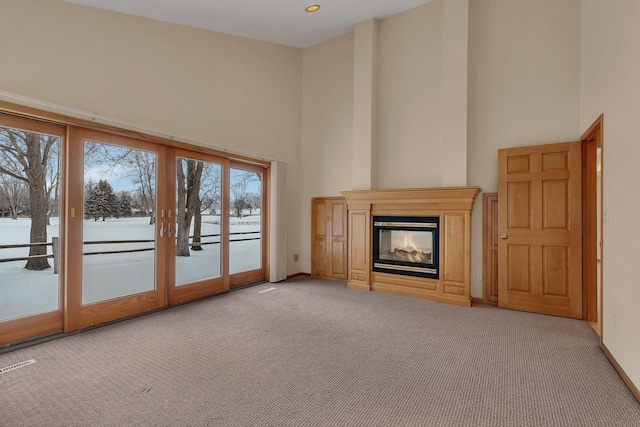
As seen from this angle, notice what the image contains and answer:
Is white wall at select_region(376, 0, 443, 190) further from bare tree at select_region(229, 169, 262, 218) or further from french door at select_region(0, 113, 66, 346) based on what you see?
french door at select_region(0, 113, 66, 346)

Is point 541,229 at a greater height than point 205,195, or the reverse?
point 205,195

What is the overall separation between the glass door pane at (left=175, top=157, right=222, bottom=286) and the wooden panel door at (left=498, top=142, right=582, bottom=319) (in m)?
4.04

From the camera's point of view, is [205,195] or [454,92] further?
[205,195]

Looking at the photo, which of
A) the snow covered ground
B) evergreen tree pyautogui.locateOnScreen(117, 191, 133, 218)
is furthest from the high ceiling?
the snow covered ground

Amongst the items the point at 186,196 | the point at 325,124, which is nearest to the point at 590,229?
the point at 325,124

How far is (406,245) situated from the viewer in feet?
16.5

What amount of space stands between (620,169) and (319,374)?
2851 millimetres

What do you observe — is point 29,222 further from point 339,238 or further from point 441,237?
point 441,237

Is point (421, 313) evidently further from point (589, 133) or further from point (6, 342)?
point (6, 342)

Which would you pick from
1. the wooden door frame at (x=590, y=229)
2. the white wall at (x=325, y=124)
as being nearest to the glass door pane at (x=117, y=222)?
the white wall at (x=325, y=124)

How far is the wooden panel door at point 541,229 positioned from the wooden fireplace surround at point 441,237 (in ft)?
1.47

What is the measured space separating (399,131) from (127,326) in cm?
465

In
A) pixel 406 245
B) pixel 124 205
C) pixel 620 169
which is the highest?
pixel 620 169

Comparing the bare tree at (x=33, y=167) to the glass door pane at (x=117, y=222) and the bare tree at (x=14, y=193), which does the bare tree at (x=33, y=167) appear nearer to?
the bare tree at (x=14, y=193)
